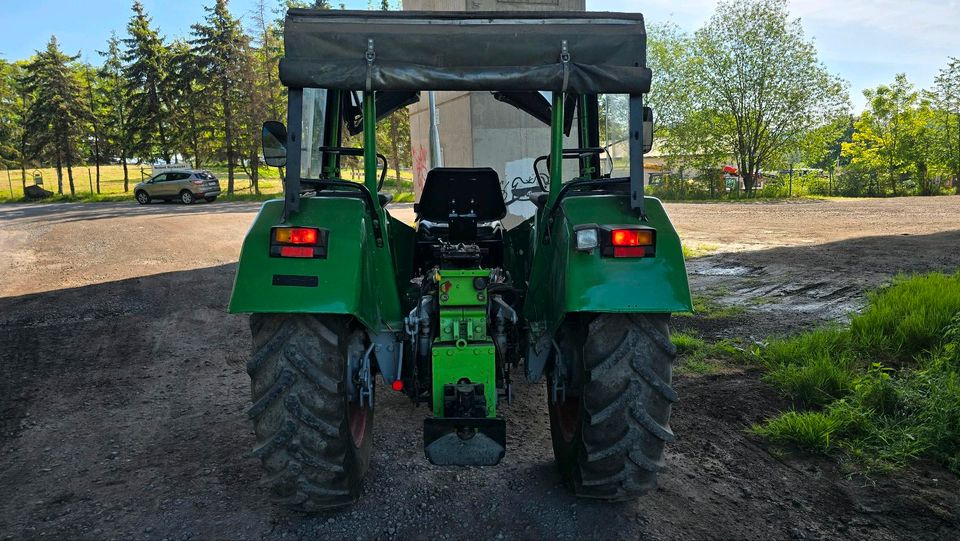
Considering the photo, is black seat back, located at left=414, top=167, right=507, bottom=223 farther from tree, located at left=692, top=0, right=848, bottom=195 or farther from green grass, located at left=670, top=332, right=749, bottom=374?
tree, located at left=692, top=0, right=848, bottom=195

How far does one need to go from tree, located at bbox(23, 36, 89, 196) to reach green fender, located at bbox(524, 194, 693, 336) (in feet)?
149

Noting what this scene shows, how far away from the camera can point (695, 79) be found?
3188cm

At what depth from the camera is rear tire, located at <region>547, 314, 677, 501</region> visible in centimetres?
318

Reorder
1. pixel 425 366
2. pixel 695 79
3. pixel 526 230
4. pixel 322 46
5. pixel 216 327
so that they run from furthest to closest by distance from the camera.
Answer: pixel 695 79, pixel 216 327, pixel 526 230, pixel 425 366, pixel 322 46

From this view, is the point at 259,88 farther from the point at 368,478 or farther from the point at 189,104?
the point at 368,478

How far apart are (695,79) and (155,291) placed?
28.2 metres

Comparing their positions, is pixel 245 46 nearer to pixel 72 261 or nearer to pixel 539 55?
pixel 72 261

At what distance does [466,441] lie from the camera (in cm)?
320

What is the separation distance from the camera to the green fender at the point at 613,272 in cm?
311

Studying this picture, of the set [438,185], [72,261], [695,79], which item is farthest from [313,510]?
[695,79]

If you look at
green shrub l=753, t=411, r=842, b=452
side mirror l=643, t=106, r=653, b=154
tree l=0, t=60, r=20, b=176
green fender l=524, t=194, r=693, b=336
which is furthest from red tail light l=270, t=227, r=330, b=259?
tree l=0, t=60, r=20, b=176

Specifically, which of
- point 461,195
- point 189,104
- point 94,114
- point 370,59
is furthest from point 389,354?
point 94,114

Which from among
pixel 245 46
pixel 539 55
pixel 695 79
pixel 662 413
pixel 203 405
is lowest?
pixel 203 405

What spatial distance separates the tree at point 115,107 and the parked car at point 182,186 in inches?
456
